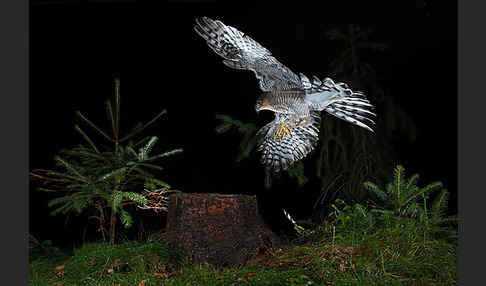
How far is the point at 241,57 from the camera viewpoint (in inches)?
109

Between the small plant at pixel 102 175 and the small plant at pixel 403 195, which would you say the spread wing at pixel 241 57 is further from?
the small plant at pixel 403 195

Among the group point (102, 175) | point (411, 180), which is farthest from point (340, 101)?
point (102, 175)

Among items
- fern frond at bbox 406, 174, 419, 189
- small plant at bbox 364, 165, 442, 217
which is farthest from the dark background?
small plant at bbox 364, 165, 442, 217

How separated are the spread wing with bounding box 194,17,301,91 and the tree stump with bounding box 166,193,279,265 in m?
0.81

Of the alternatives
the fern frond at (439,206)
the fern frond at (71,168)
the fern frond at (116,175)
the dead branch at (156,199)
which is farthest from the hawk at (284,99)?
the fern frond at (71,168)

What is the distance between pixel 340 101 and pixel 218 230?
1.16m

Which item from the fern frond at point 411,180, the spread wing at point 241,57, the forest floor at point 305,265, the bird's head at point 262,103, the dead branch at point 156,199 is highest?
the spread wing at point 241,57

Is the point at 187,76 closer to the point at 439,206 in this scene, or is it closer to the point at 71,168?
the point at 71,168

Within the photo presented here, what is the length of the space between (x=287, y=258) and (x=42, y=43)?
2734mm

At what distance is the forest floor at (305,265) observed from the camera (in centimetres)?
212

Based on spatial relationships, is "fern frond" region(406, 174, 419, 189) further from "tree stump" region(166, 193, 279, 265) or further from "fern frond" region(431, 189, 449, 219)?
"tree stump" region(166, 193, 279, 265)

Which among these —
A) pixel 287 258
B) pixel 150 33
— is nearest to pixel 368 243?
pixel 287 258

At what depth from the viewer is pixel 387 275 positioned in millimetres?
2102

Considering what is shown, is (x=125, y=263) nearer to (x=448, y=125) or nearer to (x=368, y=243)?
(x=368, y=243)
